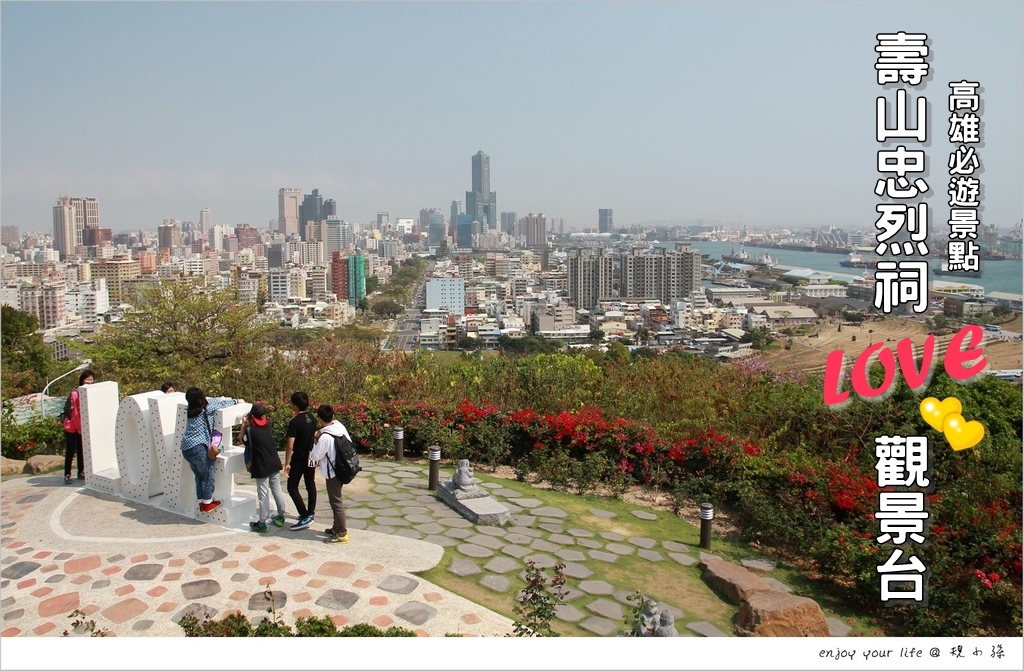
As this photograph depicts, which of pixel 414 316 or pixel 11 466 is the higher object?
pixel 11 466

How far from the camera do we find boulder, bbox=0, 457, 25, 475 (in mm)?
5482

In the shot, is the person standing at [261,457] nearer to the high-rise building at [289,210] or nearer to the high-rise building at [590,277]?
the high-rise building at [590,277]

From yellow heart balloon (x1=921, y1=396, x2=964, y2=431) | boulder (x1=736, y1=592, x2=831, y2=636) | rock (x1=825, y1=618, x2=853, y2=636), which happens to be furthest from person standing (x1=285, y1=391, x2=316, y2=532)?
yellow heart balloon (x1=921, y1=396, x2=964, y2=431)

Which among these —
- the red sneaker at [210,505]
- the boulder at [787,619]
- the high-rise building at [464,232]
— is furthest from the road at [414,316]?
the boulder at [787,619]

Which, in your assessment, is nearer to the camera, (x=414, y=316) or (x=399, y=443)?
(x=399, y=443)

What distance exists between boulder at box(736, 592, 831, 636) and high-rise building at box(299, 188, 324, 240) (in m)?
49.3

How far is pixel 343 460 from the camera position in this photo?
3.84m

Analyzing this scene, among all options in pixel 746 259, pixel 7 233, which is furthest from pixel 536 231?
pixel 7 233

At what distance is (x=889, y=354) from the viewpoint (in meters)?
4.97

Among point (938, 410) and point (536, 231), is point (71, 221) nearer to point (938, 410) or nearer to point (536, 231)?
point (536, 231)

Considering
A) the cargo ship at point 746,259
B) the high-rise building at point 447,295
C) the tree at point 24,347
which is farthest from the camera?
the high-rise building at point 447,295

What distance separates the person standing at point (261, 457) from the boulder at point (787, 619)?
8.25 ft

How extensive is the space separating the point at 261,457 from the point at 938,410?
439cm

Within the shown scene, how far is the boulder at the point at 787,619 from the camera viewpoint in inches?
124
